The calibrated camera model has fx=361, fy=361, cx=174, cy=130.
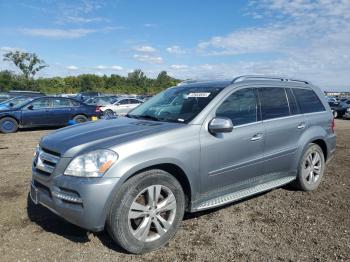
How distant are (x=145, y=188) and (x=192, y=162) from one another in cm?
62

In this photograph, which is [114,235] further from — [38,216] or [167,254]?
[38,216]

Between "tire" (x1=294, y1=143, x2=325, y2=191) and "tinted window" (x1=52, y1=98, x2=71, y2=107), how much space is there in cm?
1195

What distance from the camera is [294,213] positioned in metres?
4.79

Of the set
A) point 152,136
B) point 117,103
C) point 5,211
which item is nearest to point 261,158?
point 152,136

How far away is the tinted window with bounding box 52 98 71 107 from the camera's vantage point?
15.2m

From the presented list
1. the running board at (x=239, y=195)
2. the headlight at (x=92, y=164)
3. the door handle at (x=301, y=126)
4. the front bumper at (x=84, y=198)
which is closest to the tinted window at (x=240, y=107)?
the running board at (x=239, y=195)

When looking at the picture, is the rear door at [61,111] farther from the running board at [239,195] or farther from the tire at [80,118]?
the running board at [239,195]

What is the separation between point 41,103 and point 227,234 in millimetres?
12631

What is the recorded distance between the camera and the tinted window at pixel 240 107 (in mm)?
4406

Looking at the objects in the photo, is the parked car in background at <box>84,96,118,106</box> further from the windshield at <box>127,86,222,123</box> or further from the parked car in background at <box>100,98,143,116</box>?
the windshield at <box>127,86,222,123</box>

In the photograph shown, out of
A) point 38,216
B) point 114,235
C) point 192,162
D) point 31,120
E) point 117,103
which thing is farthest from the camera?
point 117,103

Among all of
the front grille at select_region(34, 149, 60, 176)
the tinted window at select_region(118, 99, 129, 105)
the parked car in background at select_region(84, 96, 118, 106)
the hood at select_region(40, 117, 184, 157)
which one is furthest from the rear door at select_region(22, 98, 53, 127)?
the front grille at select_region(34, 149, 60, 176)

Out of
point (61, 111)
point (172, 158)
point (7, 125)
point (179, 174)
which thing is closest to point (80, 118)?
point (61, 111)

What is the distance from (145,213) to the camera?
364 centimetres
